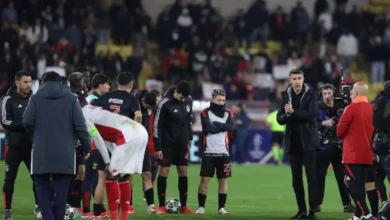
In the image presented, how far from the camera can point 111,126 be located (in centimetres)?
1370

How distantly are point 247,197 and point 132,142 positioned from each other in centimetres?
828

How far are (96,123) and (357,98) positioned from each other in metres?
4.07

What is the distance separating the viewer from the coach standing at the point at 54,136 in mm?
12594

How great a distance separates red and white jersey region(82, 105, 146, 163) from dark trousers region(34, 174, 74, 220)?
3.24 feet

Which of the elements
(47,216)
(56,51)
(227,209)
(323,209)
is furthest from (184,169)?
(56,51)

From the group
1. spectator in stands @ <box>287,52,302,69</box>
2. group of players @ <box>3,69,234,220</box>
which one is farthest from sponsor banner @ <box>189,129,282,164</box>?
group of players @ <box>3,69,234,220</box>

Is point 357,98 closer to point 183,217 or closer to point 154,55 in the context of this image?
point 183,217

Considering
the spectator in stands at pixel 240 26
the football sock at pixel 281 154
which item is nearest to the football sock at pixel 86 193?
the football sock at pixel 281 154

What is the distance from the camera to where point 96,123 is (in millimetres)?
13711

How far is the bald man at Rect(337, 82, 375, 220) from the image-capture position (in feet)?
49.3

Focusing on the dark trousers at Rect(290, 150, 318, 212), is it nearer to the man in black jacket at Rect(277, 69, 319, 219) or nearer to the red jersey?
the man in black jacket at Rect(277, 69, 319, 219)

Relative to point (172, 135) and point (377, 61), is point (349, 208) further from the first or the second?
point (377, 61)

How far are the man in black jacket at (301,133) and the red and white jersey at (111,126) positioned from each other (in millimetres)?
3354

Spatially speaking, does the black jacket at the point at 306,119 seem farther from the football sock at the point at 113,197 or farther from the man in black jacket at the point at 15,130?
the man in black jacket at the point at 15,130
